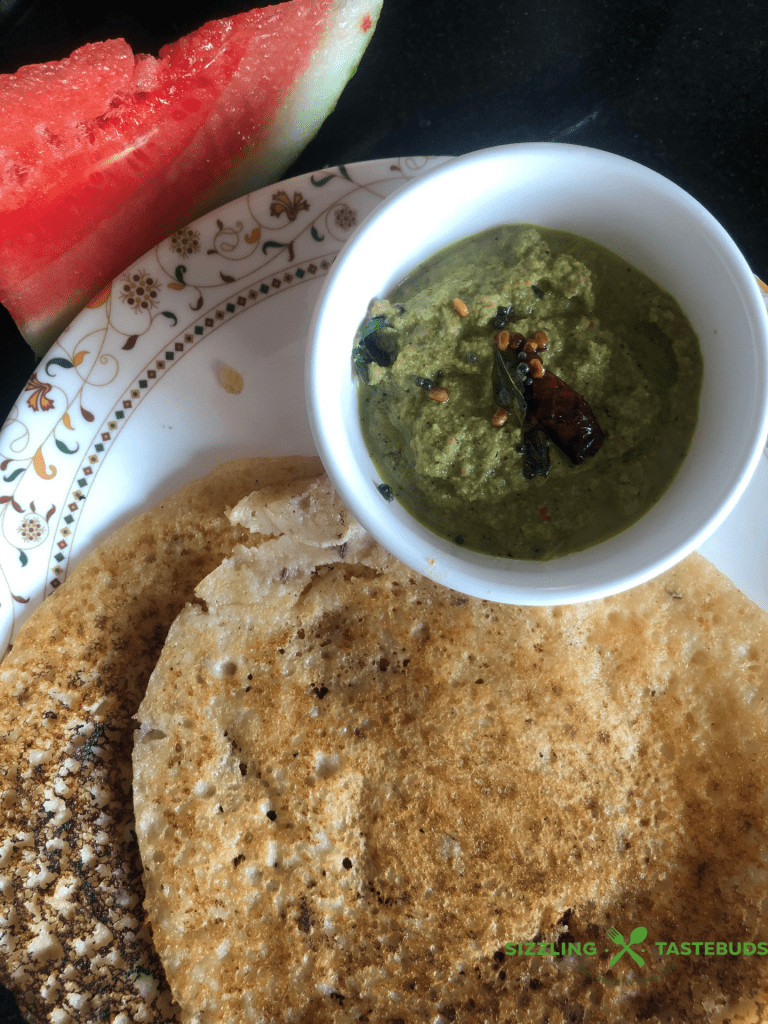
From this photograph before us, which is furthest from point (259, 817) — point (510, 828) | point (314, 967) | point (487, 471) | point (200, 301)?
point (200, 301)

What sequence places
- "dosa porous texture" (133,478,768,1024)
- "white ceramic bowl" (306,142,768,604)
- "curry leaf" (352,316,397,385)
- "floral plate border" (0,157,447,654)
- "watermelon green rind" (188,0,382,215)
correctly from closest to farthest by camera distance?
"white ceramic bowl" (306,142,768,604)
"curry leaf" (352,316,397,385)
"dosa porous texture" (133,478,768,1024)
"floral plate border" (0,157,447,654)
"watermelon green rind" (188,0,382,215)

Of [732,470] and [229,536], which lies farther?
[229,536]

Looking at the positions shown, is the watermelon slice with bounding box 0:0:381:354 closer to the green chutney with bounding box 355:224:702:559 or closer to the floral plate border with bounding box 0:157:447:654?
the floral plate border with bounding box 0:157:447:654

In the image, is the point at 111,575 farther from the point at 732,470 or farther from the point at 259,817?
the point at 732,470

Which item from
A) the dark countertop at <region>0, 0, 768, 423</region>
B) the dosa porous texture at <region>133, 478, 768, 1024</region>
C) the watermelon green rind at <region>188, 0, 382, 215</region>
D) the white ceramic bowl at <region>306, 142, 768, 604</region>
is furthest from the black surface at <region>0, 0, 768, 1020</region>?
the dosa porous texture at <region>133, 478, 768, 1024</region>

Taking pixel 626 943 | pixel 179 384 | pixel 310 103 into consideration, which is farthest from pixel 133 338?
pixel 626 943

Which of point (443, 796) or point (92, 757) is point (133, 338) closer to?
point (92, 757)
